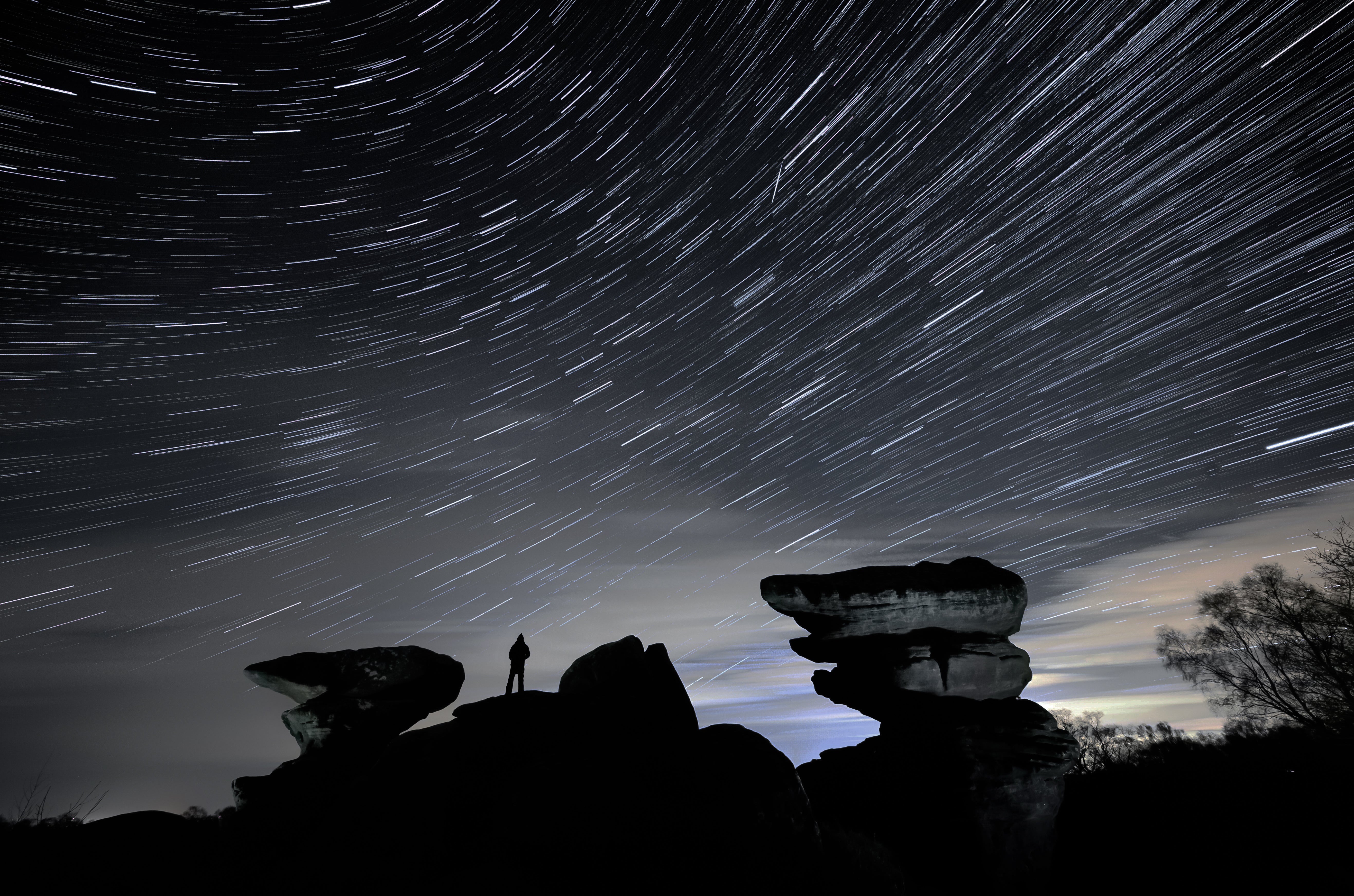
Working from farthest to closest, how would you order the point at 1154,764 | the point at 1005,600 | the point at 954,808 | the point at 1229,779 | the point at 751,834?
the point at 1154,764 < the point at 1229,779 < the point at 1005,600 < the point at 954,808 < the point at 751,834

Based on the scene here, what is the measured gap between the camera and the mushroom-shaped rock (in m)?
20.8

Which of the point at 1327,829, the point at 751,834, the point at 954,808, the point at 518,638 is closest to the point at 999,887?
the point at 954,808

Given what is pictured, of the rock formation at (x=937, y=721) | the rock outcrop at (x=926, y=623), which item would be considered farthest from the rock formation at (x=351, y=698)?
the rock outcrop at (x=926, y=623)

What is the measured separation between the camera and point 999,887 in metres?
18.0

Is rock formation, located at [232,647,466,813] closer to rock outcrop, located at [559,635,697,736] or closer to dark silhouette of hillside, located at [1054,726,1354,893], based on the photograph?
rock outcrop, located at [559,635,697,736]

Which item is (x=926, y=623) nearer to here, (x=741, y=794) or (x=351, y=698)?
(x=741, y=794)

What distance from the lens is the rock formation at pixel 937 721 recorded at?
729 inches

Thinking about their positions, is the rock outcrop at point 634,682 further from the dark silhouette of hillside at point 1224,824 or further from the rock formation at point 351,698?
the dark silhouette of hillside at point 1224,824

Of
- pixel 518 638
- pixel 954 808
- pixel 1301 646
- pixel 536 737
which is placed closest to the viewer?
pixel 536 737

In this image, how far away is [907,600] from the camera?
68.4 feet

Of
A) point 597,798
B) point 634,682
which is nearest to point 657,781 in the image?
point 597,798

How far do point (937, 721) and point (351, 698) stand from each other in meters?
18.9

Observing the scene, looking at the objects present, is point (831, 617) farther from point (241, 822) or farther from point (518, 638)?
point (241, 822)

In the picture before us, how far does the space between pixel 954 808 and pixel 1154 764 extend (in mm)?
18901
